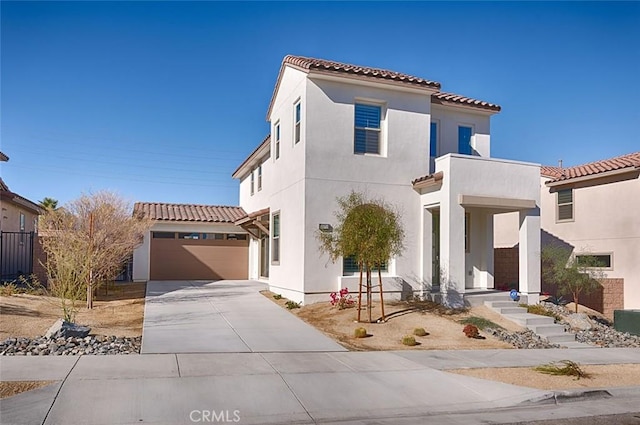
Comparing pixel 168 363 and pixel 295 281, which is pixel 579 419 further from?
pixel 295 281

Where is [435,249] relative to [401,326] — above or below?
above

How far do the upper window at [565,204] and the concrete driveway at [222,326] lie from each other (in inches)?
538

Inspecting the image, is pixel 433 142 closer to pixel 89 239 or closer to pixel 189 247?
pixel 89 239

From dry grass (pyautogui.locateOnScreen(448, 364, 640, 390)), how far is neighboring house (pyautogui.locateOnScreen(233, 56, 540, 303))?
5.82 meters

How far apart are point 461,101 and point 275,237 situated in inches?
324

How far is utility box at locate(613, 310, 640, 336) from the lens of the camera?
635 inches

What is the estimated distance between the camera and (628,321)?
1641 cm

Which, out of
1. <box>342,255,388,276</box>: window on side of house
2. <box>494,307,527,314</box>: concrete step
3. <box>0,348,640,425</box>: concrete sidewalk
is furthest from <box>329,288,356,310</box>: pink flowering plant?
<box>0,348,640,425</box>: concrete sidewalk

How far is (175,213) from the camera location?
27.2 metres

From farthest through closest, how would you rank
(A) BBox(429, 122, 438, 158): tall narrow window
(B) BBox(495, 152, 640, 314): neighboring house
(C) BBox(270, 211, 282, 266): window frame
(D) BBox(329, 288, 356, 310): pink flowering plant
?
(B) BBox(495, 152, 640, 314): neighboring house, (C) BBox(270, 211, 282, 266): window frame, (A) BBox(429, 122, 438, 158): tall narrow window, (D) BBox(329, 288, 356, 310): pink flowering plant

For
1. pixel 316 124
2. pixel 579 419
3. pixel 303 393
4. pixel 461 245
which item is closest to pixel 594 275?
pixel 461 245

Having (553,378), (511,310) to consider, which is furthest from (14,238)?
(553,378)

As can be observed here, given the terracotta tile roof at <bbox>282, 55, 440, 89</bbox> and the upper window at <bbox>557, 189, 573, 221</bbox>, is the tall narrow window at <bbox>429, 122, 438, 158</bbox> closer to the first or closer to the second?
the terracotta tile roof at <bbox>282, 55, 440, 89</bbox>

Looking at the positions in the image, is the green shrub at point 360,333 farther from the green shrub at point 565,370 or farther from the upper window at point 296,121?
the upper window at point 296,121
